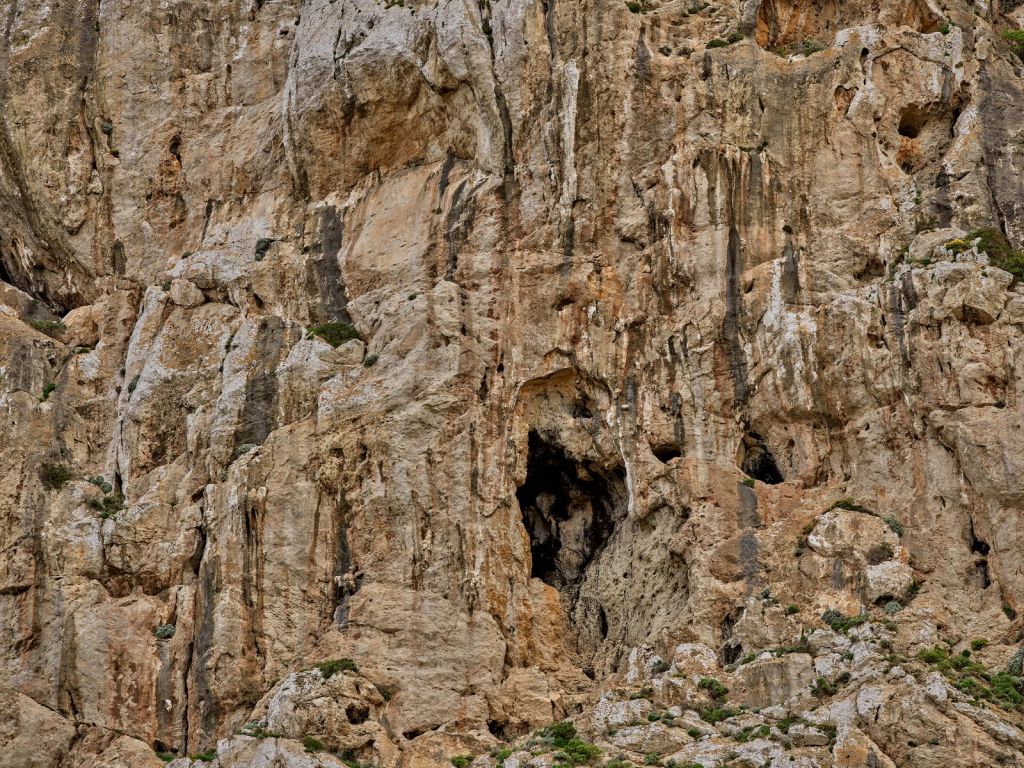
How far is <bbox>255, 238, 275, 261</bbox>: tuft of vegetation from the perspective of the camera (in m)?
58.2

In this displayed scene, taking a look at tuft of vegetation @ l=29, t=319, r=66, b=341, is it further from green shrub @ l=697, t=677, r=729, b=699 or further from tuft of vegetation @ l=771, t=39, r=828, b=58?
green shrub @ l=697, t=677, r=729, b=699

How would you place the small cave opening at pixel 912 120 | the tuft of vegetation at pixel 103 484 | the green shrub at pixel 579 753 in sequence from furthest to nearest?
the tuft of vegetation at pixel 103 484, the small cave opening at pixel 912 120, the green shrub at pixel 579 753

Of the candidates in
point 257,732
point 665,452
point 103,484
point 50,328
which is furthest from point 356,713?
point 50,328

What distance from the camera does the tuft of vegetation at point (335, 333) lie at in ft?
178

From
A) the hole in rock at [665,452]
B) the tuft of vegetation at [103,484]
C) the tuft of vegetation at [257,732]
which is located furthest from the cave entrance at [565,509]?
the tuft of vegetation at [103,484]

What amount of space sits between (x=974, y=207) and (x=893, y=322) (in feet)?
16.1

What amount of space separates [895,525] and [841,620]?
135 inches

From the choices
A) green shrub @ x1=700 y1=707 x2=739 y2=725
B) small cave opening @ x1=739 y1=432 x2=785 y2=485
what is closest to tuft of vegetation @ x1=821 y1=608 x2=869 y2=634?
green shrub @ x1=700 y1=707 x2=739 y2=725

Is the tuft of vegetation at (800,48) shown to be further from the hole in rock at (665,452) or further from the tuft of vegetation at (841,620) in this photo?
the tuft of vegetation at (841,620)

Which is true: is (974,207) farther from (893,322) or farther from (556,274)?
(556,274)

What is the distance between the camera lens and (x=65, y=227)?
63.2 m

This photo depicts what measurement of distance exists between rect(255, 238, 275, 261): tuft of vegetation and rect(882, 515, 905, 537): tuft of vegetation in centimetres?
2229

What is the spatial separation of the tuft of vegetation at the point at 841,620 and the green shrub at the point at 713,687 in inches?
128

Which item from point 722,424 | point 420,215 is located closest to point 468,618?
point 722,424
